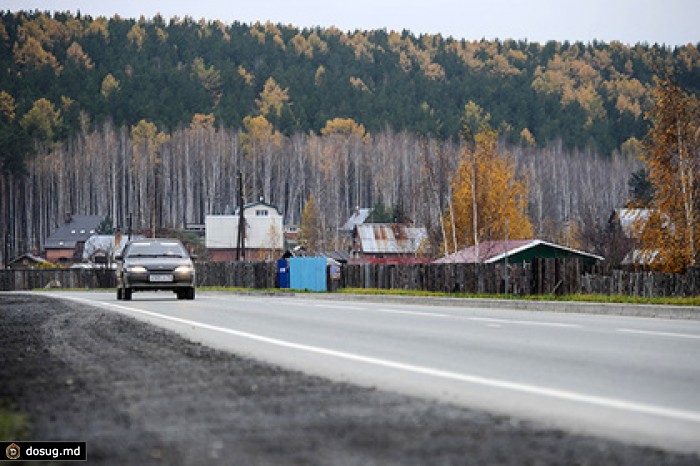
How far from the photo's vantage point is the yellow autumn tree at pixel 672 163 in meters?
39.3

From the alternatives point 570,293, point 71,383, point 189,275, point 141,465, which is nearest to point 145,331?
point 71,383

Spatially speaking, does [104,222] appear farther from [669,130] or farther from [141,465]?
[141,465]

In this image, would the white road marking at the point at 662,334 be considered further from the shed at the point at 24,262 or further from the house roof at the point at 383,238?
the shed at the point at 24,262

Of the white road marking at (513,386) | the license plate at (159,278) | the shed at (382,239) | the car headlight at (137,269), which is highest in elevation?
the shed at (382,239)

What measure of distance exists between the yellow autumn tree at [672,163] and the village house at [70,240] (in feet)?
345

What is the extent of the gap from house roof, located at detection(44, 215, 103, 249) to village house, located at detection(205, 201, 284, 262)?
22.0m

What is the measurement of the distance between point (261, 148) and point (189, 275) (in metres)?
137

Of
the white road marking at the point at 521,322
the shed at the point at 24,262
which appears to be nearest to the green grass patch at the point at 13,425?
the white road marking at the point at 521,322

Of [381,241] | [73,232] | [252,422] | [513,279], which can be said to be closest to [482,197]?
[513,279]

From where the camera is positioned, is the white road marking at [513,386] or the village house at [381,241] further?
the village house at [381,241]

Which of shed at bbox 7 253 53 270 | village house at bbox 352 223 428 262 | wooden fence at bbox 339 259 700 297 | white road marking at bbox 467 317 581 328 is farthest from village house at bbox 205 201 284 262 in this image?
white road marking at bbox 467 317 581 328

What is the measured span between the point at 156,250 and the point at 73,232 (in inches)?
4406

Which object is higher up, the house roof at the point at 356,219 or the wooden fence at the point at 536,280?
the house roof at the point at 356,219

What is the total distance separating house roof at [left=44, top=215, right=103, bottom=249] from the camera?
450 ft
